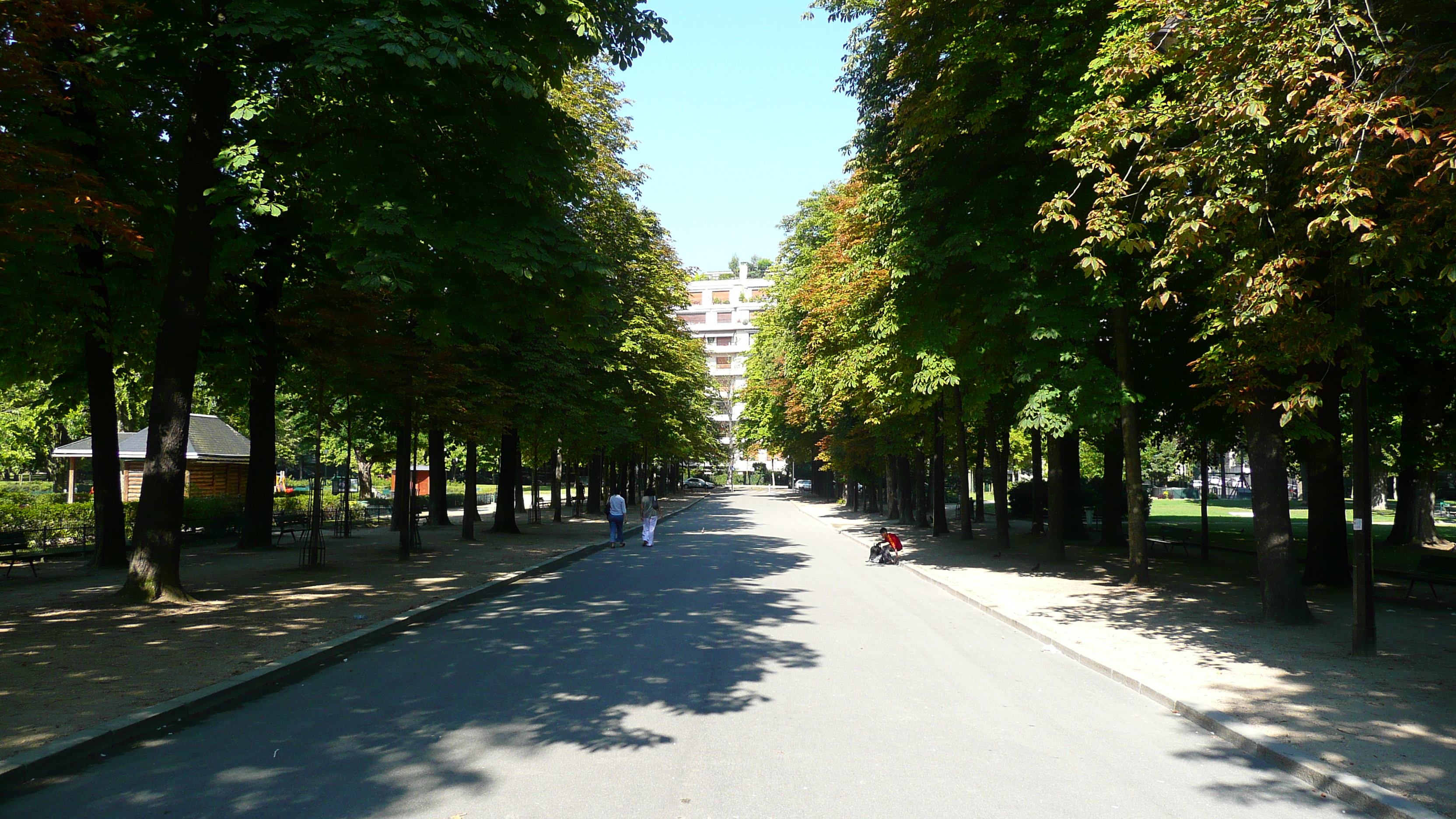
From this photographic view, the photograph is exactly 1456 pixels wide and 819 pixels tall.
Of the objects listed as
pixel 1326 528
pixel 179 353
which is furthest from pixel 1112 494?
pixel 179 353

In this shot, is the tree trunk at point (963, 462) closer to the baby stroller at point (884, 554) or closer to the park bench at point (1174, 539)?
Result: the baby stroller at point (884, 554)

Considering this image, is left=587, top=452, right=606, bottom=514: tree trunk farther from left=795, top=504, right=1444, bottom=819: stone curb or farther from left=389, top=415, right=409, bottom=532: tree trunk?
left=795, top=504, right=1444, bottom=819: stone curb

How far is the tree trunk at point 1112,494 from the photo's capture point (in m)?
25.1

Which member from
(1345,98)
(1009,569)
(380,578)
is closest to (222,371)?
(380,578)

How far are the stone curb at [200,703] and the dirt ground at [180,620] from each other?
0.56 ft

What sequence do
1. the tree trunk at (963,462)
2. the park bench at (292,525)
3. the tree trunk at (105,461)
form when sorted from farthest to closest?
1. the park bench at (292,525)
2. the tree trunk at (963,462)
3. the tree trunk at (105,461)

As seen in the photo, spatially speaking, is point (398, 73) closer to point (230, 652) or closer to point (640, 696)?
point (230, 652)

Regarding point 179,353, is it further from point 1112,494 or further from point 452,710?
point 1112,494

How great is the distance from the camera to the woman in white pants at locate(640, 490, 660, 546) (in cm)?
2559

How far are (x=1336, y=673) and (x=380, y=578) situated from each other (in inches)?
583

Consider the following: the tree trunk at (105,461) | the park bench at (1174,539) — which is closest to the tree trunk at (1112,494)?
the park bench at (1174,539)

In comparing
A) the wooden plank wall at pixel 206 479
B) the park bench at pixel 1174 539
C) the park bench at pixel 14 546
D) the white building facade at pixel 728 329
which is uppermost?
the white building facade at pixel 728 329

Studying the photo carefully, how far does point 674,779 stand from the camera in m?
5.46

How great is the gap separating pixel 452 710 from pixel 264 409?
54.7ft
